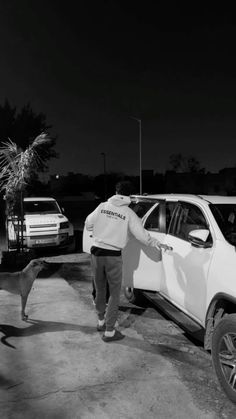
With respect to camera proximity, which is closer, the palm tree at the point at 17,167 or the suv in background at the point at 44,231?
the palm tree at the point at 17,167

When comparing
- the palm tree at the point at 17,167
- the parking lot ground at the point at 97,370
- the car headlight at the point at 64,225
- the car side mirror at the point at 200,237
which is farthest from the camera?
the car headlight at the point at 64,225

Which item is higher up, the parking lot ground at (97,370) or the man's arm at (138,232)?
the man's arm at (138,232)

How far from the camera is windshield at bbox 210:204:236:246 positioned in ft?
12.7

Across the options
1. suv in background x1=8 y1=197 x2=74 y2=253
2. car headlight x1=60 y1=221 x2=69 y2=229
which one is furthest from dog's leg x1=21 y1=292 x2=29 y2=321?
car headlight x1=60 y1=221 x2=69 y2=229

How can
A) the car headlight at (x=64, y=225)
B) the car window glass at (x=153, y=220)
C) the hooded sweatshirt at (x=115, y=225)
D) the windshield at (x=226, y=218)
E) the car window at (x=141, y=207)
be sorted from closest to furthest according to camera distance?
1. the windshield at (x=226, y=218)
2. the hooded sweatshirt at (x=115, y=225)
3. the car window glass at (x=153, y=220)
4. the car window at (x=141, y=207)
5. the car headlight at (x=64, y=225)

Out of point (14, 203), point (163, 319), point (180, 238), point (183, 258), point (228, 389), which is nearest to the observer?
point (228, 389)

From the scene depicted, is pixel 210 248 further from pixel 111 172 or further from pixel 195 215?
pixel 111 172

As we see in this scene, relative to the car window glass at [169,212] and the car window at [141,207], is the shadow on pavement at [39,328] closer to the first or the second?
the car window glass at [169,212]

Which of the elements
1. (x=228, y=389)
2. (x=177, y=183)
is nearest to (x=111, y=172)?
(x=177, y=183)

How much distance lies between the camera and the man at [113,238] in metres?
4.37

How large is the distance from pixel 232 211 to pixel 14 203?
602 cm

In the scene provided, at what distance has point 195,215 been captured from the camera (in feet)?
16.6

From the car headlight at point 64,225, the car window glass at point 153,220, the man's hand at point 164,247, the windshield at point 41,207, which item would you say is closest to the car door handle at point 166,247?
the man's hand at point 164,247

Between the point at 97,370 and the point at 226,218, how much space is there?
2.15 m
